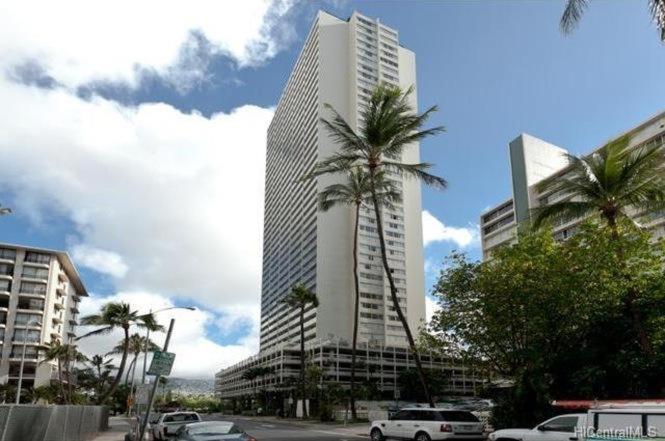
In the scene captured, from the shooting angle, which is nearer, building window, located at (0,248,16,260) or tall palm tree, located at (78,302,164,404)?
tall palm tree, located at (78,302,164,404)

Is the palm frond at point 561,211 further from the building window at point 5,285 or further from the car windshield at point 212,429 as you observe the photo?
the building window at point 5,285

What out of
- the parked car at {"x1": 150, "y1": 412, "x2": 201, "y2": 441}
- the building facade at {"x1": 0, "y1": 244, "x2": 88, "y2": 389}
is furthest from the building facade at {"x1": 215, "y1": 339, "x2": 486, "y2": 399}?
the parked car at {"x1": 150, "y1": 412, "x2": 201, "y2": 441}

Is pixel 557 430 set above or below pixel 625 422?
below

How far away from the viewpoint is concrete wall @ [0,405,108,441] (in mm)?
12039

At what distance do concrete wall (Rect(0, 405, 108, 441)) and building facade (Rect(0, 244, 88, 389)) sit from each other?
73224 mm

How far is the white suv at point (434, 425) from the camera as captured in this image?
821 inches

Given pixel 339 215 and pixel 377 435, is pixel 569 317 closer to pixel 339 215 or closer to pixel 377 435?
pixel 377 435

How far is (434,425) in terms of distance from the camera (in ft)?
69.0

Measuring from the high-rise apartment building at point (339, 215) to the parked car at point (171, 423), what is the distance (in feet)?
313

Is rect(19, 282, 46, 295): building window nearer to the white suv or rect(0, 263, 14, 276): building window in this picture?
rect(0, 263, 14, 276): building window

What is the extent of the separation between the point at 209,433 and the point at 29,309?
299 feet

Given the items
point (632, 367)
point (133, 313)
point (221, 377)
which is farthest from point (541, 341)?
point (221, 377)

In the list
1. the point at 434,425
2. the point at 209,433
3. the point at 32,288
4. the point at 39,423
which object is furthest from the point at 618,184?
the point at 32,288

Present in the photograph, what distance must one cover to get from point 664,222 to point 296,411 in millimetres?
48302
